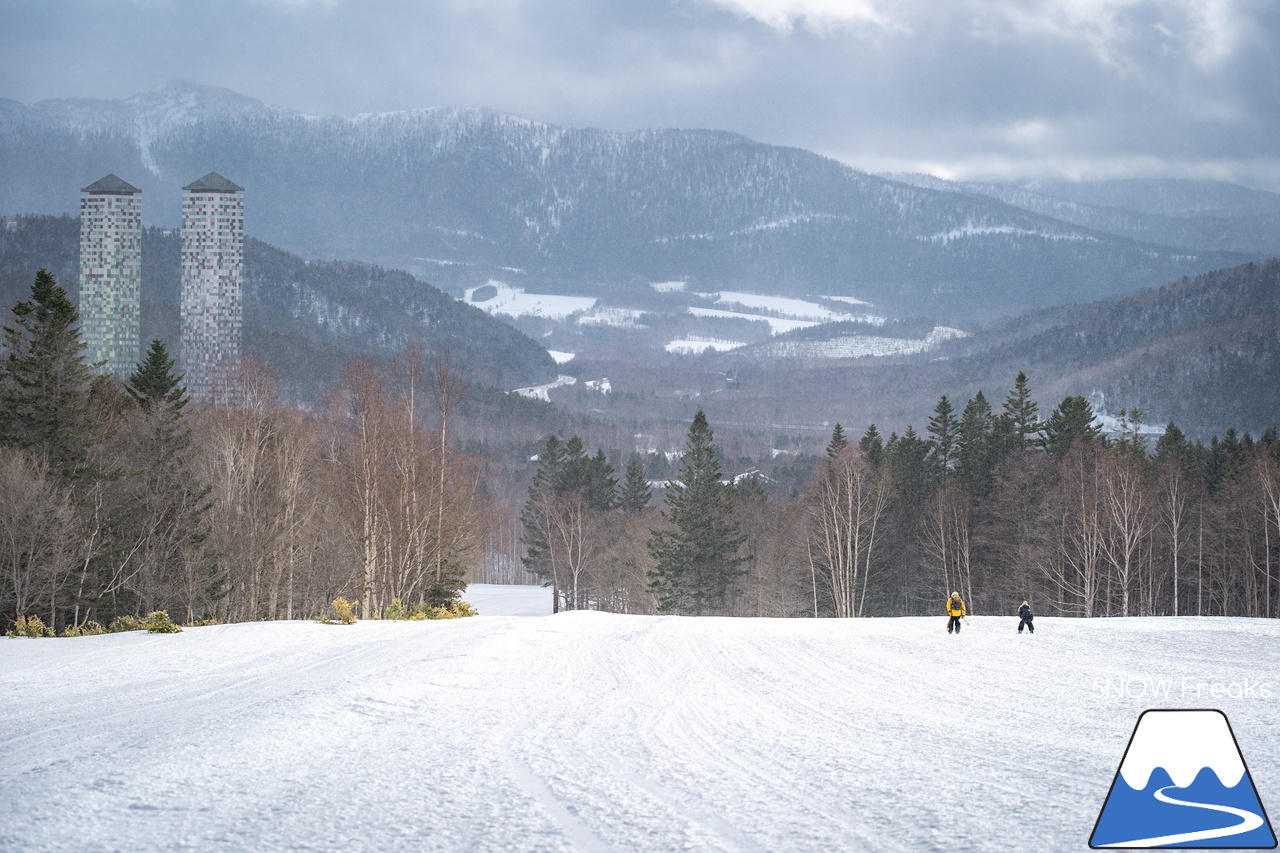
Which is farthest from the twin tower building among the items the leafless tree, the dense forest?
the leafless tree

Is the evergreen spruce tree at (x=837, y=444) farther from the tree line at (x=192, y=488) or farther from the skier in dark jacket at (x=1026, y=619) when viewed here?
the skier in dark jacket at (x=1026, y=619)

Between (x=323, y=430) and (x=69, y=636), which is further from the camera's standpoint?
(x=323, y=430)

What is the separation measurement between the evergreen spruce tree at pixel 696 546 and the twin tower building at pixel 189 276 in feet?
228

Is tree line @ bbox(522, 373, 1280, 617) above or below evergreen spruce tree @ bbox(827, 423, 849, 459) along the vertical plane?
below

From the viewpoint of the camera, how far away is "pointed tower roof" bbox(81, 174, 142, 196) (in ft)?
409

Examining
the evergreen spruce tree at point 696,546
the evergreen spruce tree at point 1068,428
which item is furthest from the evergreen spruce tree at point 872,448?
the evergreen spruce tree at point 696,546

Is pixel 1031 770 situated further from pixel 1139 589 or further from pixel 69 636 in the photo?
pixel 1139 589

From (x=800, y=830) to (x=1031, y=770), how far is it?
10.2ft

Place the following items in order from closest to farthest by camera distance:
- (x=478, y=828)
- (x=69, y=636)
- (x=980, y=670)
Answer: (x=478, y=828) < (x=980, y=670) < (x=69, y=636)

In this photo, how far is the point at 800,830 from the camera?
24.3 feet

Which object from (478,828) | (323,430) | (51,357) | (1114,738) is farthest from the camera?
(323,430)

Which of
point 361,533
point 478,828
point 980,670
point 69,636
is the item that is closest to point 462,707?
point 478,828

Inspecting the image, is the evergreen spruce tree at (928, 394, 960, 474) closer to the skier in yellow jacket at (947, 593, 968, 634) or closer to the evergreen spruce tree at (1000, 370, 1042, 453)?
the evergreen spruce tree at (1000, 370, 1042, 453)

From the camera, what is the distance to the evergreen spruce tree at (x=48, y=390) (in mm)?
32844
